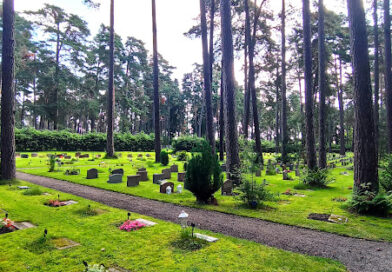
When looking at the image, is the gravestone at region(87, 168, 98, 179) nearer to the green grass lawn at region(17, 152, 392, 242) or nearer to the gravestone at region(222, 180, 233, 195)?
the green grass lawn at region(17, 152, 392, 242)

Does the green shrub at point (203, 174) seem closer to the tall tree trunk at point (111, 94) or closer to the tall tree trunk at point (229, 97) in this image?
the tall tree trunk at point (229, 97)

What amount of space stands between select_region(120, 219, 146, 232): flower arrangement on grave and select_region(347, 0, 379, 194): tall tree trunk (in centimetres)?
593

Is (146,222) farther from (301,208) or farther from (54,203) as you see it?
(301,208)

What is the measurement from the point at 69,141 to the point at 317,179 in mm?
27118

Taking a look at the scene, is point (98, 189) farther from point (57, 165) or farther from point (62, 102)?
point (62, 102)

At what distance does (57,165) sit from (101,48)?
27.6 m

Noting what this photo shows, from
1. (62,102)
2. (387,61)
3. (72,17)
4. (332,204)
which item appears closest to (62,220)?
(332,204)

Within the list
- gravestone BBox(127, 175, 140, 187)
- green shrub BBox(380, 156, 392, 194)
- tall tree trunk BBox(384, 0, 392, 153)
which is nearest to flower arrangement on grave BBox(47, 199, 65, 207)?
gravestone BBox(127, 175, 140, 187)

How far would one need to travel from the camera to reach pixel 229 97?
10.4 meters

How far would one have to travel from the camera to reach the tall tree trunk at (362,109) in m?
7.20

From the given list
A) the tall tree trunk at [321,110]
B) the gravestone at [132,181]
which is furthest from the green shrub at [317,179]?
the gravestone at [132,181]

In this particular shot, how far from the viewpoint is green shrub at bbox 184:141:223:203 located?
768 centimetres

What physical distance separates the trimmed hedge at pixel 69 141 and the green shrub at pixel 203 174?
79.9 feet

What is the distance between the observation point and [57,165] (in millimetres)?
16562
